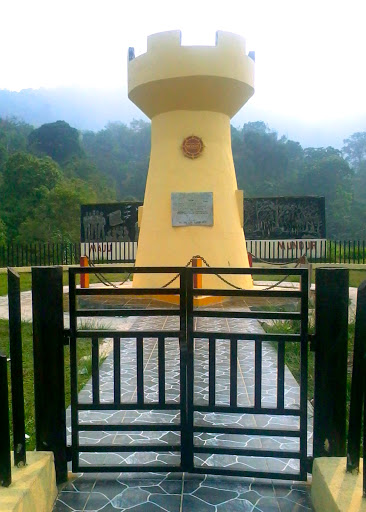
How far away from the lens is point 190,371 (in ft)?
9.52

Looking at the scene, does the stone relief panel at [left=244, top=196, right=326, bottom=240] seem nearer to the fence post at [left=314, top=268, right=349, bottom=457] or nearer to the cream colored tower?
the cream colored tower

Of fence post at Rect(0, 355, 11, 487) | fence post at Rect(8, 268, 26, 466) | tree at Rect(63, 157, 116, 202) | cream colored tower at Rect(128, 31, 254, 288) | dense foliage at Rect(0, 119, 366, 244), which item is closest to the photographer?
fence post at Rect(0, 355, 11, 487)

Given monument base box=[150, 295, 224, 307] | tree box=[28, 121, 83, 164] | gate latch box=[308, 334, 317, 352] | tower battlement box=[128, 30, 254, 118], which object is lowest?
monument base box=[150, 295, 224, 307]

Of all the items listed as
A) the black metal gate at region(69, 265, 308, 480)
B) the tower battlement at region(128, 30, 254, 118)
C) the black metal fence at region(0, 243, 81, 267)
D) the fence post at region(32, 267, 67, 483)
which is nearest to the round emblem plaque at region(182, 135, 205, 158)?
the tower battlement at region(128, 30, 254, 118)

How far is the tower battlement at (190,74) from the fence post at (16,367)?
7027 mm

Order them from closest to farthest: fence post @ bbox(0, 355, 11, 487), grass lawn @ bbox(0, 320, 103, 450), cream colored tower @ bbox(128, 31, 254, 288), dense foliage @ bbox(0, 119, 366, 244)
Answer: fence post @ bbox(0, 355, 11, 487)
grass lawn @ bbox(0, 320, 103, 450)
cream colored tower @ bbox(128, 31, 254, 288)
dense foliage @ bbox(0, 119, 366, 244)

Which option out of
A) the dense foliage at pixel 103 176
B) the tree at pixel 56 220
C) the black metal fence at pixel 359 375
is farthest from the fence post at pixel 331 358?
the tree at pixel 56 220

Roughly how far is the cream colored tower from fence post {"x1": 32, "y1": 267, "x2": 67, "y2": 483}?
21.2 ft

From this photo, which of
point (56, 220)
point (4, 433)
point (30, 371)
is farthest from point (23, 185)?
point (4, 433)

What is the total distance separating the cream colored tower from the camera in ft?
28.8

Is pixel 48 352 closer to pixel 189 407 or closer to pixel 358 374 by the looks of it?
pixel 189 407

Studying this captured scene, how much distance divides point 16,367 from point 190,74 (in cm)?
724

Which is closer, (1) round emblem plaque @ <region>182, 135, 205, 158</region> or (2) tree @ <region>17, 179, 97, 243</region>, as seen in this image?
(1) round emblem plaque @ <region>182, 135, 205, 158</region>

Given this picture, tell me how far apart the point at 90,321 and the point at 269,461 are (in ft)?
16.3
